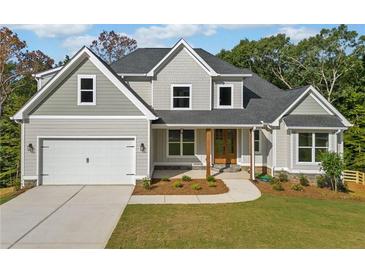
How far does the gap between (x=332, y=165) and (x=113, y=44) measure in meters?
38.2

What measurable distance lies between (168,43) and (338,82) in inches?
841

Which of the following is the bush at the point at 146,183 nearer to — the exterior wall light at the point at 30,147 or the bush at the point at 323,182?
the exterior wall light at the point at 30,147

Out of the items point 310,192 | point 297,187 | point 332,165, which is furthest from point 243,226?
point 332,165

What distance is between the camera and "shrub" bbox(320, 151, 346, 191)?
613 inches

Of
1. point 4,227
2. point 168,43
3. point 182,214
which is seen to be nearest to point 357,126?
point 168,43

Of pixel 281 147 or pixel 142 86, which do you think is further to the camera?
pixel 142 86

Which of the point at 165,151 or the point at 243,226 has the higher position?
the point at 165,151

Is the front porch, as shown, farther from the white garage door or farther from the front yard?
the front yard

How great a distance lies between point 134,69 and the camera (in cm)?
1958

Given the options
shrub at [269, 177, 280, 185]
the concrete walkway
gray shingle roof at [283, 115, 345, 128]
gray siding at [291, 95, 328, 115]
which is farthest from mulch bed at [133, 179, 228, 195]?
gray siding at [291, 95, 328, 115]

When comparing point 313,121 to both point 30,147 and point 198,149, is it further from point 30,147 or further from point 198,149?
point 30,147

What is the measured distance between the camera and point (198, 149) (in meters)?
19.7

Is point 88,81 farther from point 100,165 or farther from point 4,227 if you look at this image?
point 4,227

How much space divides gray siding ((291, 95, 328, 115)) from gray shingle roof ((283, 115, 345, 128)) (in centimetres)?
30
